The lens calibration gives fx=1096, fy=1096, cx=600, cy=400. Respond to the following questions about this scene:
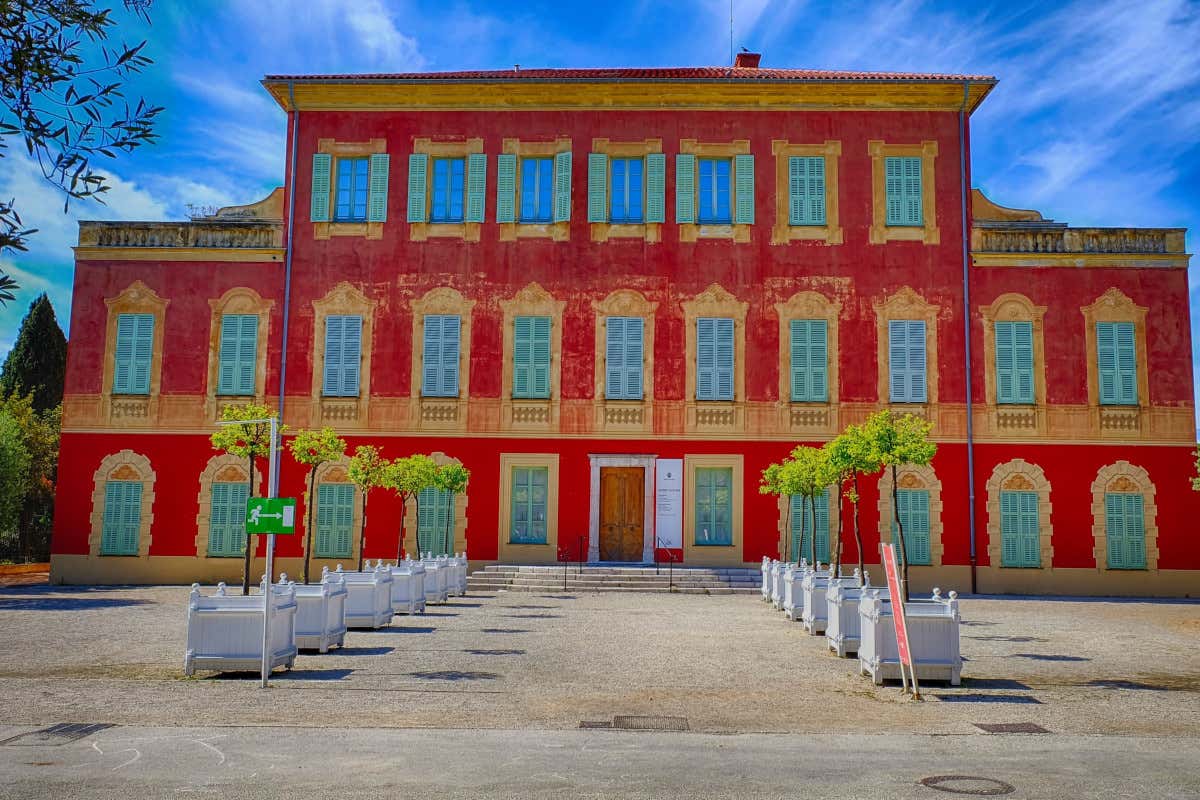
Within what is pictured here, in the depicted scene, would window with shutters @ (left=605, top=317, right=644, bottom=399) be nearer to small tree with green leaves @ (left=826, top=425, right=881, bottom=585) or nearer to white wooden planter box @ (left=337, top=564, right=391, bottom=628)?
small tree with green leaves @ (left=826, top=425, right=881, bottom=585)

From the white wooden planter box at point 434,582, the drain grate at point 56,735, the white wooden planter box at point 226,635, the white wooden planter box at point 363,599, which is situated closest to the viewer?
the drain grate at point 56,735

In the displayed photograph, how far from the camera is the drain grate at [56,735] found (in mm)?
8352

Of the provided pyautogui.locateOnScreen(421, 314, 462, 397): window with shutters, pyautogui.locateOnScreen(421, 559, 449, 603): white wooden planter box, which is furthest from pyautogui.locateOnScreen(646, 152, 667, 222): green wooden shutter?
pyautogui.locateOnScreen(421, 559, 449, 603): white wooden planter box

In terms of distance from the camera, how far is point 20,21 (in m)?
5.91

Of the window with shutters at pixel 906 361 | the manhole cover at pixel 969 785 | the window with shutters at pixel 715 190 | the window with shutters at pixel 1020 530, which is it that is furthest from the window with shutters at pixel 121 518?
the manhole cover at pixel 969 785

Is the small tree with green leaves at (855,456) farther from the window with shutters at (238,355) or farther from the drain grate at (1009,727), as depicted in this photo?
the window with shutters at (238,355)

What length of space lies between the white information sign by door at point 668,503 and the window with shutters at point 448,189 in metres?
8.55

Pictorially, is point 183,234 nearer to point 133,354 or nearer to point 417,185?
point 133,354

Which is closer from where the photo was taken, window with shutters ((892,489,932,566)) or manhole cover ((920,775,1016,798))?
manhole cover ((920,775,1016,798))

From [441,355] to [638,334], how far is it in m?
5.09

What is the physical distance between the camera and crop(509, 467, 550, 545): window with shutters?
90.7ft

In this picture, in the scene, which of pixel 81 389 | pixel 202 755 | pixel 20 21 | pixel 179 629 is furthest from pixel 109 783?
pixel 81 389

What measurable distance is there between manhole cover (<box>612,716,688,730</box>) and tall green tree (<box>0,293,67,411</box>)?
3686cm

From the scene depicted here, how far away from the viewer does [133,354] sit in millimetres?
28219
